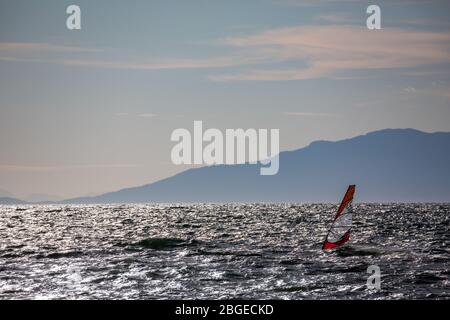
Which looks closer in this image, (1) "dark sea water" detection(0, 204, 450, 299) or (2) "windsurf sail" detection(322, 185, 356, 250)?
(1) "dark sea water" detection(0, 204, 450, 299)

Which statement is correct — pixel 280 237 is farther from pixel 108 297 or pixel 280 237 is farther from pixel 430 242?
Result: pixel 108 297

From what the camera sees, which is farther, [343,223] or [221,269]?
[343,223]

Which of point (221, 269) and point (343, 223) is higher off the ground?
point (343, 223)

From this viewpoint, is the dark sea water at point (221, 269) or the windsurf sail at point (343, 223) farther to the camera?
the windsurf sail at point (343, 223)

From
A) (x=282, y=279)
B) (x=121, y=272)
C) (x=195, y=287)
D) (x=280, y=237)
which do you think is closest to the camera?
(x=195, y=287)

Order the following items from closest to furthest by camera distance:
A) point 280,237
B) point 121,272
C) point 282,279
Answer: point 282,279, point 121,272, point 280,237

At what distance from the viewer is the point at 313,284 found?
28.8 meters

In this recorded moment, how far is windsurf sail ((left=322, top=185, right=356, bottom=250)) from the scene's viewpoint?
37688 mm

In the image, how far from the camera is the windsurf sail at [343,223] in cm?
3769

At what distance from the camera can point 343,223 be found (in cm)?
3847
